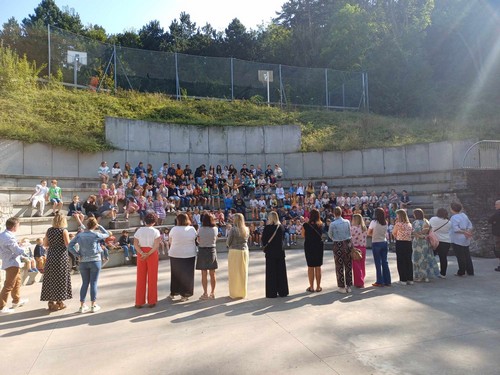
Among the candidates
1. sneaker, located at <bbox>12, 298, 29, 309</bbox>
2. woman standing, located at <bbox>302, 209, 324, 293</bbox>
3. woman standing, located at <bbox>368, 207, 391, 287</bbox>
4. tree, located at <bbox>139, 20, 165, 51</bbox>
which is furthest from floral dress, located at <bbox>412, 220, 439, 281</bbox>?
tree, located at <bbox>139, 20, 165, 51</bbox>

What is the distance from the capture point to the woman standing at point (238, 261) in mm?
7082

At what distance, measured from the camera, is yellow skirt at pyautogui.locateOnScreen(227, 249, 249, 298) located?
23.2 ft

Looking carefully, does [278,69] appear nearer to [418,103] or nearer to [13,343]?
[418,103]

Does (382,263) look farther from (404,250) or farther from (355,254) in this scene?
(355,254)

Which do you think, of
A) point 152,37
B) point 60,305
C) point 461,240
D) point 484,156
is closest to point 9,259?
point 60,305

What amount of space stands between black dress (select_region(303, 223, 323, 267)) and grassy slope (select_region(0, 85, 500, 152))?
13274 mm

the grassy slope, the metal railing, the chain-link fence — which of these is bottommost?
the metal railing

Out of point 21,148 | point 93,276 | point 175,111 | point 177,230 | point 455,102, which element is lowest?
point 93,276

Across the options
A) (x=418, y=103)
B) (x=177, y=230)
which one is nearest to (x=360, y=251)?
(x=177, y=230)

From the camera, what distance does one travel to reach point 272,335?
16.6 ft

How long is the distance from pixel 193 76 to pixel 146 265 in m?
20.1

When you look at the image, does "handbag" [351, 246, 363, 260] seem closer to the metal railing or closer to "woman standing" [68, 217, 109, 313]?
"woman standing" [68, 217, 109, 313]

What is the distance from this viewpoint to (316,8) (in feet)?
155

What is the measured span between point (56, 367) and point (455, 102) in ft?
109
